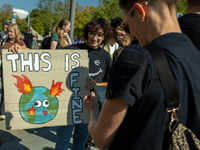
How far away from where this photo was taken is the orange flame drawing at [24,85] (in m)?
2.21

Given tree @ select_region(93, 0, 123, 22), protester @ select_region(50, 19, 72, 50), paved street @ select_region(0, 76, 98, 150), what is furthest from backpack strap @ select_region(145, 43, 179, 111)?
tree @ select_region(93, 0, 123, 22)

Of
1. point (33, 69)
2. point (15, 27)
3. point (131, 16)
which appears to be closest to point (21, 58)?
point (33, 69)

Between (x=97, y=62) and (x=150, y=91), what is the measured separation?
177 centimetres

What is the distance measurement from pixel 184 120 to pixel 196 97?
12 cm

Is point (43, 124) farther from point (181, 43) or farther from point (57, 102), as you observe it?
point (181, 43)

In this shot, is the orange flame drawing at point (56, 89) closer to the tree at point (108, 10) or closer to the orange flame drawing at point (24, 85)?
the orange flame drawing at point (24, 85)

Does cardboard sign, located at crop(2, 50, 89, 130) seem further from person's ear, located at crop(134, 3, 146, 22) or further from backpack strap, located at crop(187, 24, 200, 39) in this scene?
person's ear, located at crop(134, 3, 146, 22)

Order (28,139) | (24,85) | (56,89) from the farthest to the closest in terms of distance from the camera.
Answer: (28,139), (56,89), (24,85)

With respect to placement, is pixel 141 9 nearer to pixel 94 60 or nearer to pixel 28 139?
pixel 94 60

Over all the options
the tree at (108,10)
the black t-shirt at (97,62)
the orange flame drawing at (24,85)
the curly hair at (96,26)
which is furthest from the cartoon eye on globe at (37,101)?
the tree at (108,10)

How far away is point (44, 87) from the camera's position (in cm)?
229

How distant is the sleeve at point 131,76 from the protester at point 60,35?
10.0ft

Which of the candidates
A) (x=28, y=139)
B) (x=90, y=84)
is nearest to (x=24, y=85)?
(x=90, y=84)

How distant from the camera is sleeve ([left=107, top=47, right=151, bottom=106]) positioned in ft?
A: 2.63
